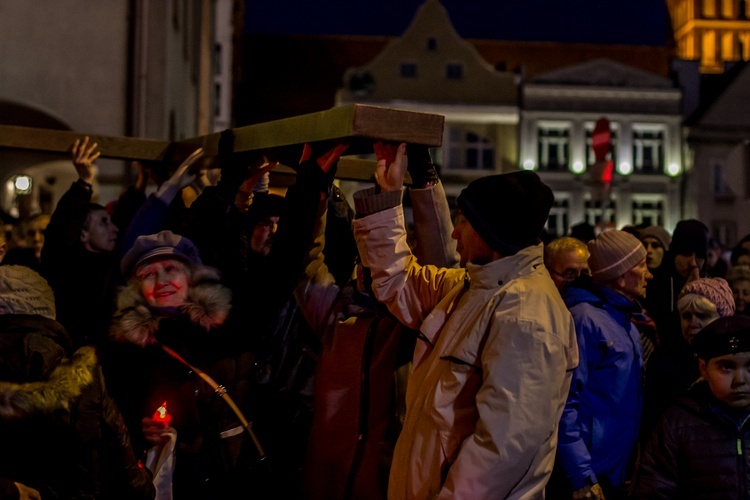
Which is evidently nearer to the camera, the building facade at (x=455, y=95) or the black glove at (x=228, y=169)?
the black glove at (x=228, y=169)

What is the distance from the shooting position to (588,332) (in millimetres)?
4500

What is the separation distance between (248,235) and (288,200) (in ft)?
3.20

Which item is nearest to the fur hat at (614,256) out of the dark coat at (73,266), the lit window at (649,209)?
the dark coat at (73,266)

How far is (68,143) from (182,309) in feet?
5.60

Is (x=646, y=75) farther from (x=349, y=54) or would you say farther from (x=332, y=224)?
(x=332, y=224)

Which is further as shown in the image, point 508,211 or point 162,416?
point 162,416

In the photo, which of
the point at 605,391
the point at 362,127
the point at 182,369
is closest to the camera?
the point at 362,127

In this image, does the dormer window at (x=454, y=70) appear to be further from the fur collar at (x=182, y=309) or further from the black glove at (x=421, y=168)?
the fur collar at (x=182, y=309)

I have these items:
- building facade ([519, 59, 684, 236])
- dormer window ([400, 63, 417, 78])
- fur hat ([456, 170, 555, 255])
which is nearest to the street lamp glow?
fur hat ([456, 170, 555, 255])

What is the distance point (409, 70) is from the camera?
3722 cm

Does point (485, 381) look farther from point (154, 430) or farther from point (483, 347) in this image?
point (154, 430)

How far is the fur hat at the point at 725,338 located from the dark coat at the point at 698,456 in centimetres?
22

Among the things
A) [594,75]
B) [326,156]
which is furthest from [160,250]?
[594,75]

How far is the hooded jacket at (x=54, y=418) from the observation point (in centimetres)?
299
